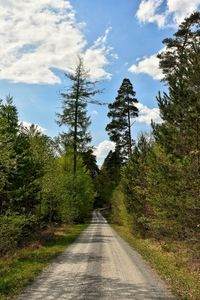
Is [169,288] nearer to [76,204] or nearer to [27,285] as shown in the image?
[27,285]

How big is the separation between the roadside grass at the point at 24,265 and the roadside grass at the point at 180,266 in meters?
4.59

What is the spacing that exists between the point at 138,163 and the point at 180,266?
49.4ft

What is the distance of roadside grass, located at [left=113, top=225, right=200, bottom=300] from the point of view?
1163cm

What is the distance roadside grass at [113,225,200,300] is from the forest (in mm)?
737

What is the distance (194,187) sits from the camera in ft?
45.6

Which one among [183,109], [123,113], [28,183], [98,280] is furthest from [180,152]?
[123,113]

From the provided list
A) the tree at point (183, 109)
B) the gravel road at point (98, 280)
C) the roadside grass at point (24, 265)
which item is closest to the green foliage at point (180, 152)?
the tree at point (183, 109)

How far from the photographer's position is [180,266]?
1648cm

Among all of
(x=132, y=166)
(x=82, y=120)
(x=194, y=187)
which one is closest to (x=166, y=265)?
(x=194, y=187)

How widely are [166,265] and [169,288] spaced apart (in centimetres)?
478

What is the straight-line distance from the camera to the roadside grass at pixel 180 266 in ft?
38.2

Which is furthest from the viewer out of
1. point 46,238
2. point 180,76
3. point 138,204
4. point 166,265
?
point 138,204

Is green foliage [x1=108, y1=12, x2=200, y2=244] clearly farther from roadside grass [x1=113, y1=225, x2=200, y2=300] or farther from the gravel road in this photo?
the gravel road

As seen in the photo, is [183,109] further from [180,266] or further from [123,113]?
[123,113]
